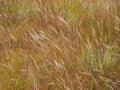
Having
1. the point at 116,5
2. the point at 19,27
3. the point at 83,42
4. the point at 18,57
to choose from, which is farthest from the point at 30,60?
the point at 116,5

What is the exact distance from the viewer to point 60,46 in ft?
8.38

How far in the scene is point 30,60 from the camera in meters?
2.75

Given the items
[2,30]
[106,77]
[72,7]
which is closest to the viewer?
[106,77]

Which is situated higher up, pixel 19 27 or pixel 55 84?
pixel 19 27

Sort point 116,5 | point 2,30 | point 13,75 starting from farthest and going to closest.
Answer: point 2,30 → point 116,5 → point 13,75

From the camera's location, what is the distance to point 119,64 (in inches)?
89.6

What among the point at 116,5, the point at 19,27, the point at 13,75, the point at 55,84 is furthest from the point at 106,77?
the point at 19,27

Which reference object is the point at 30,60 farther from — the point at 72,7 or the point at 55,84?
the point at 72,7

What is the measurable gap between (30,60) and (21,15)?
0.94 metres

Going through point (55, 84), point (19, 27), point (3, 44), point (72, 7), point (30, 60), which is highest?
point (72, 7)

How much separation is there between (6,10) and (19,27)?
355 millimetres

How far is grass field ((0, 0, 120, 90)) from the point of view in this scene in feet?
7.39

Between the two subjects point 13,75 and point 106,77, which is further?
point 13,75

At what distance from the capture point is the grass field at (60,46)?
88.7 inches
